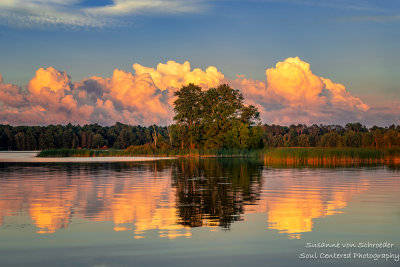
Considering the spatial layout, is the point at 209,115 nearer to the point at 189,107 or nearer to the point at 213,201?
the point at 189,107

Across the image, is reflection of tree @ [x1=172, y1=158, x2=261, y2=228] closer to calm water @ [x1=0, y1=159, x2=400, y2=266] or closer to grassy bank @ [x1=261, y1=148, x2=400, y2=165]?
calm water @ [x1=0, y1=159, x2=400, y2=266]

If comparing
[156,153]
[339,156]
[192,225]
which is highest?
[156,153]

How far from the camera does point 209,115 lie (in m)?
127

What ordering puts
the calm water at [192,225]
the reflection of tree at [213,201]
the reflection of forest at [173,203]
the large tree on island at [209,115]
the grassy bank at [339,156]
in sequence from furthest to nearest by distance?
the large tree on island at [209,115] < the grassy bank at [339,156] < the reflection of tree at [213,201] < the reflection of forest at [173,203] < the calm water at [192,225]

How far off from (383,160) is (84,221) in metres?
62.4

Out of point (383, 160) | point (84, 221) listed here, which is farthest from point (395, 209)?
point (383, 160)

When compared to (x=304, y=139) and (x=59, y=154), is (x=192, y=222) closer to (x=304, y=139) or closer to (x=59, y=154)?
(x=59, y=154)

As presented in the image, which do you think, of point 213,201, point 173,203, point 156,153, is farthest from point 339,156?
point 156,153

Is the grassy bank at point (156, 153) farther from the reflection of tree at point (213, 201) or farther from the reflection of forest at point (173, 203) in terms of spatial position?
the reflection of tree at point (213, 201)

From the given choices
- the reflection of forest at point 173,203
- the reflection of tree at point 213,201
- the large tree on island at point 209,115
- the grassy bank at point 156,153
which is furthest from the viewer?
the large tree on island at point 209,115

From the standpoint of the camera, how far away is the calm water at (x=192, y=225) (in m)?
12.7

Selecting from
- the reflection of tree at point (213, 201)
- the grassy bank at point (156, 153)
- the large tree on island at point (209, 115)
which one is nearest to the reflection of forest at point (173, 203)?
the reflection of tree at point (213, 201)

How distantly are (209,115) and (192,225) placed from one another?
110 m

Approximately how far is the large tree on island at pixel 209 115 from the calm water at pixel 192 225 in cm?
9289
